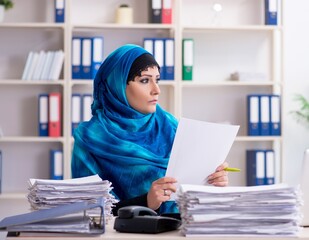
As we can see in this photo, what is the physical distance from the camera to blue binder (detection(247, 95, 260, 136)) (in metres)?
5.57

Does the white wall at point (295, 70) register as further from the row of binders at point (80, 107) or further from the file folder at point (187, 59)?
the row of binders at point (80, 107)

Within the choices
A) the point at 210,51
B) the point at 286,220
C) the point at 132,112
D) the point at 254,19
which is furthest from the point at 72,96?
the point at 286,220

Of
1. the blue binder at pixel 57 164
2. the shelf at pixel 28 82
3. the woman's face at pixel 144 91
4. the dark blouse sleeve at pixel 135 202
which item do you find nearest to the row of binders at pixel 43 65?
the shelf at pixel 28 82

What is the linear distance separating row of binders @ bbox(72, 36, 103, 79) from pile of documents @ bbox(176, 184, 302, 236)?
11.4ft

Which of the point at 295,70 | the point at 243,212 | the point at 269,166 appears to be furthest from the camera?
the point at 295,70

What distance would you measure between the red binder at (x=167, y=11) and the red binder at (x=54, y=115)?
3.06 ft

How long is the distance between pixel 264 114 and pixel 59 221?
11.9 feet

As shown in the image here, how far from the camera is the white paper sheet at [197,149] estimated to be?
8.18ft

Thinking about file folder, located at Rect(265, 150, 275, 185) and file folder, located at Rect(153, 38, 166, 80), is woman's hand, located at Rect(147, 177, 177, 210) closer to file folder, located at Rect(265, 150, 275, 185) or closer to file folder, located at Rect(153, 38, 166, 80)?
file folder, located at Rect(153, 38, 166, 80)

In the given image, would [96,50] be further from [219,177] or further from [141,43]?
[219,177]

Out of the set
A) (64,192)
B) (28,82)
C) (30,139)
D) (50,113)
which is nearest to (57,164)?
(30,139)

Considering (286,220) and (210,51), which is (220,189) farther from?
(210,51)

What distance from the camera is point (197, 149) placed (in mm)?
2518

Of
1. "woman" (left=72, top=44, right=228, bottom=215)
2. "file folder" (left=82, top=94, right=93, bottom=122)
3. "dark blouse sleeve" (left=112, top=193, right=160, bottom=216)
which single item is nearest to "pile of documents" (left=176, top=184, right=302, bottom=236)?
"dark blouse sleeve" (left=112, top=193, right=160, bottom=216)
